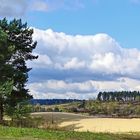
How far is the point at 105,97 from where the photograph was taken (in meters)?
100

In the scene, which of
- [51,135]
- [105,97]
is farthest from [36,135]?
[105,97]

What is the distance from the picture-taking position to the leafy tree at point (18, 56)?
45531mm

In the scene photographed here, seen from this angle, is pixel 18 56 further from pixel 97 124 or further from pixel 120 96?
pixel 120 96

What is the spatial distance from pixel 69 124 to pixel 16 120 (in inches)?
209

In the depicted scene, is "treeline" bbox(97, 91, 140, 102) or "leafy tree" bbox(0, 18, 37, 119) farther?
"treeline" bbox(97, 91, 140, 102)

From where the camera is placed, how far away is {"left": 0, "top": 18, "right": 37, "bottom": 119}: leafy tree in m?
45.5

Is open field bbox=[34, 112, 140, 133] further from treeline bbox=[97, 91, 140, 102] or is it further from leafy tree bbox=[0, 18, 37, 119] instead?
treeline bbox=[97, 91, 140, 102]

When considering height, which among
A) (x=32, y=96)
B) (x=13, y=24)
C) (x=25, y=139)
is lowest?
(x=25, y=139)

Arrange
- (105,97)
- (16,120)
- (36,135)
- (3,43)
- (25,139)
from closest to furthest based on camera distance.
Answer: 1. (25,139)
2. (36,135)
3. (3,43)
4. (16,120)
5. (105,97)

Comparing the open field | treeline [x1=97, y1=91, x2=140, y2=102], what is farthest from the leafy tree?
treeline [x1=97, y1=91, x2=140, y2=102]

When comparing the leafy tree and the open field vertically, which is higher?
the leafy tree

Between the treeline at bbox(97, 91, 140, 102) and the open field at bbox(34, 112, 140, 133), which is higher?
the treeline at bbox(97, 91, 140, 102)

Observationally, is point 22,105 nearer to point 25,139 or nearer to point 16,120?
point 16,120

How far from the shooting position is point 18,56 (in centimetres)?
4694
